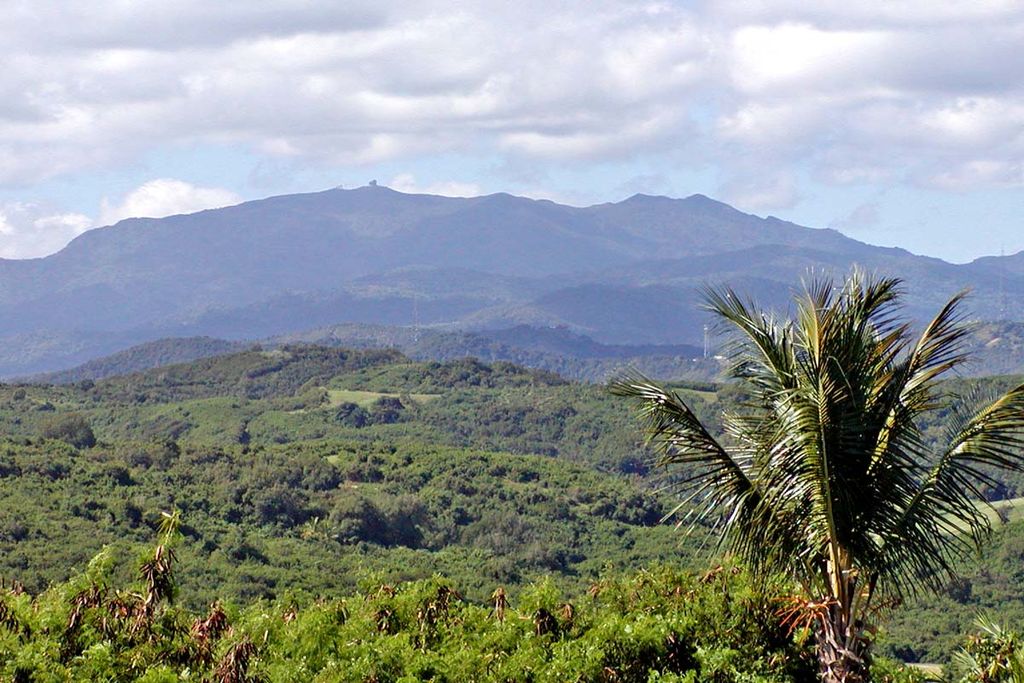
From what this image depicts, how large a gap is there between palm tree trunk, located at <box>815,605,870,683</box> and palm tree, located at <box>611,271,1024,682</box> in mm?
14

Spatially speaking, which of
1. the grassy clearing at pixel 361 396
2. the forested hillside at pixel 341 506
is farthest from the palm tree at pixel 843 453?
the grassy clearing at pixel 361 396

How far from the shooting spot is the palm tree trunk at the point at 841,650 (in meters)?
12.6

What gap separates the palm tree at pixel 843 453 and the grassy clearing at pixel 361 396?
138442 mm

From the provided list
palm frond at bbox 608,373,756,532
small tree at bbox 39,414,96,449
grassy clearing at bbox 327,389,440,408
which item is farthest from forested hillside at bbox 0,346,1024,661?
palm frond at bbox 608,373,756,532

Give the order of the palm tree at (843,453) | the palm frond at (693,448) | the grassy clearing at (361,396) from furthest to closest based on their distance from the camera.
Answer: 1. the grassy clearing at (361,396)
2. the palm frond at (693,448)
3. the palm tree at (843,453)

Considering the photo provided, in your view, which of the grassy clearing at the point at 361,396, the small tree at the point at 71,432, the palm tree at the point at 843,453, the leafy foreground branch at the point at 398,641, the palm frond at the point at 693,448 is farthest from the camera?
the grassy clearing at the point at 361,396

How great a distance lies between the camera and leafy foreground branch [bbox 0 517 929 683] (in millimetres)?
14289

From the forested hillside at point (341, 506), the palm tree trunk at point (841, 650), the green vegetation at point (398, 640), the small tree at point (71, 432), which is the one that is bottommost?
the forested hillside at point (341, 506)

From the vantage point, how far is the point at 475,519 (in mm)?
85500

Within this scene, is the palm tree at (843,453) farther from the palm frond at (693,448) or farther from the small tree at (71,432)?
the small tree at (71,432)

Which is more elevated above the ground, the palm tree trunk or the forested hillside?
the palm tree trunk

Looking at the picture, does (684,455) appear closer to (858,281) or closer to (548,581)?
(858,281)

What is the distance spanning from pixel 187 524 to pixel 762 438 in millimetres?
53260

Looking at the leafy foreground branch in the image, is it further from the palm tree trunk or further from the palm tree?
the palm tree
